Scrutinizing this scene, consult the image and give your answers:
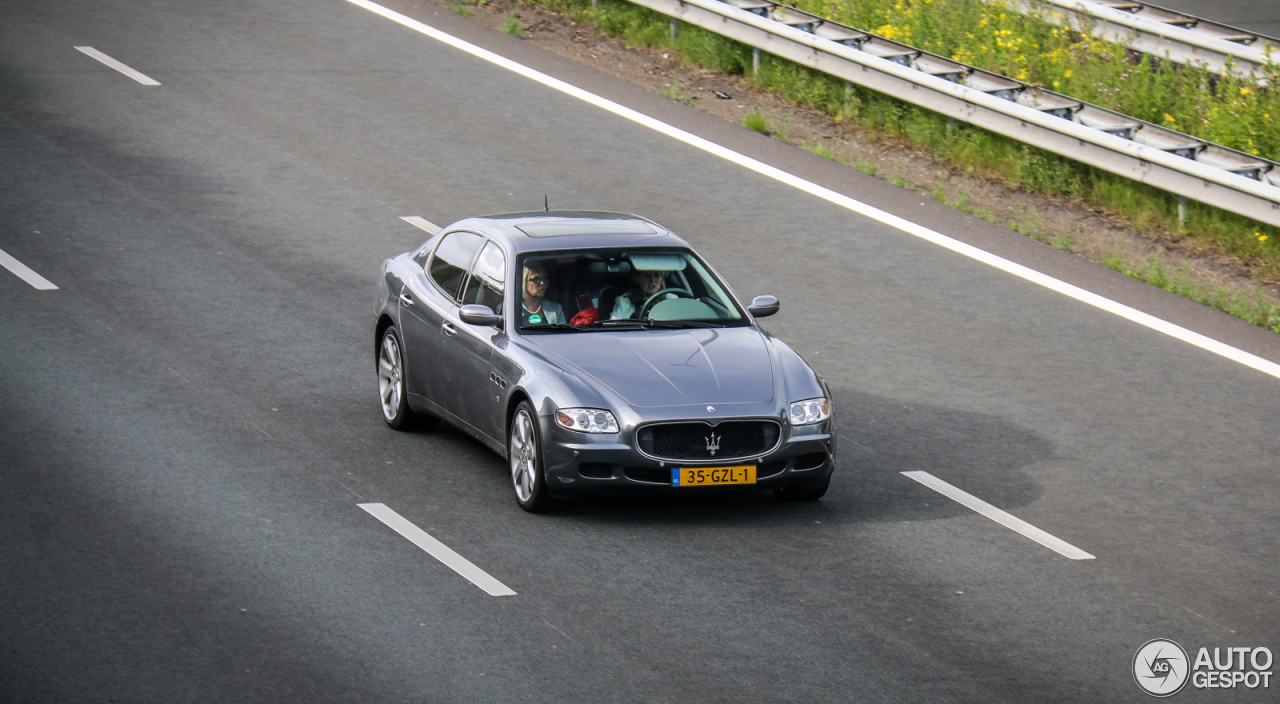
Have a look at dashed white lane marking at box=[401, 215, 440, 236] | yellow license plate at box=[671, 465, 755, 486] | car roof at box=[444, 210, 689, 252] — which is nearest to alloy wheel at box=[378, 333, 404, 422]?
car roof at box=[444, 210, 689, 252]

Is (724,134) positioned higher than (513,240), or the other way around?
(513,240)

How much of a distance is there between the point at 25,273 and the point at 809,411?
295 inches

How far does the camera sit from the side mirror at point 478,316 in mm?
10789

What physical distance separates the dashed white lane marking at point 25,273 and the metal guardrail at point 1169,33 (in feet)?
37.7

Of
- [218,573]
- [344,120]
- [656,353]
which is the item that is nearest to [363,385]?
[656,353]

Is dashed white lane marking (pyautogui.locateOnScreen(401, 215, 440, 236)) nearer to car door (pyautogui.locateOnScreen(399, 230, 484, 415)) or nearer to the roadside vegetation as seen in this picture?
car door (pyautogui.locateOnScreen(399, 230, 484, 415))

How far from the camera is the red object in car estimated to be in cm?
1107

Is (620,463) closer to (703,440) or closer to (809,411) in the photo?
(703,440)

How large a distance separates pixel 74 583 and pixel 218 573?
0.68 meters

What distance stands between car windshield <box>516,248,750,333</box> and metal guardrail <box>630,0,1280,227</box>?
6.28m

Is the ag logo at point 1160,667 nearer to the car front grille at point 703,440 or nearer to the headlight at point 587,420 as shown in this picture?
the car front grille at point 703,440

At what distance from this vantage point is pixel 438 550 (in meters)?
9.48

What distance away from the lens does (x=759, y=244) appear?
53.9 feet

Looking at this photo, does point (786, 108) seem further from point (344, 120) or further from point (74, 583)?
point (74, 583)
